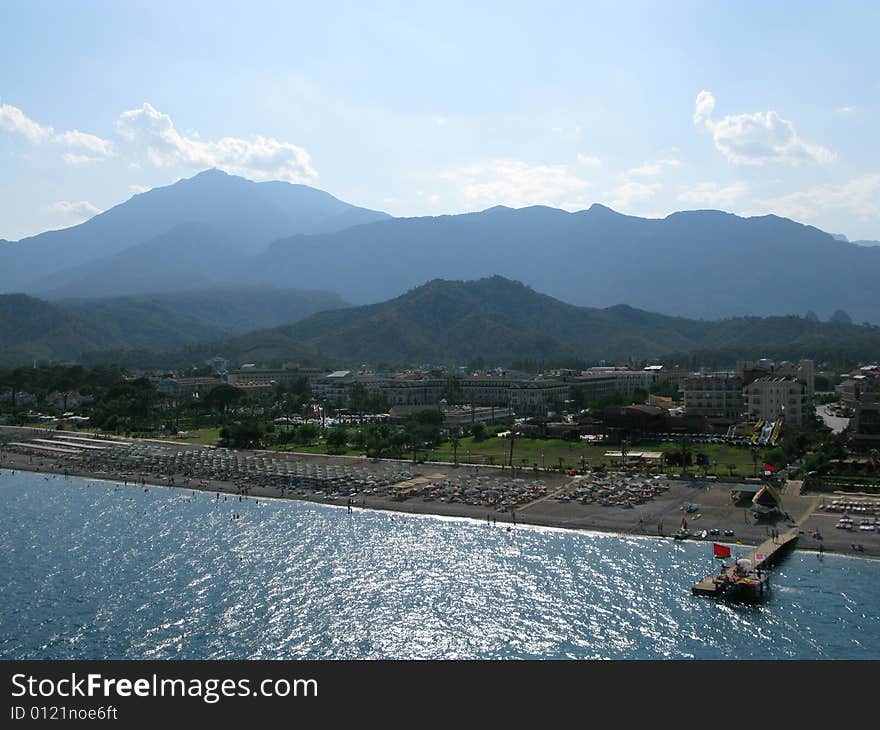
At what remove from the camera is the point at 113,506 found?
54531mm

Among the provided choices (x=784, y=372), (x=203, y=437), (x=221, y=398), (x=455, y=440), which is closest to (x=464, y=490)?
(x=455, y=440)

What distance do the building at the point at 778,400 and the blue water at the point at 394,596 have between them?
43.6 meters

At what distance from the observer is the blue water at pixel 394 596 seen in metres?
28.8

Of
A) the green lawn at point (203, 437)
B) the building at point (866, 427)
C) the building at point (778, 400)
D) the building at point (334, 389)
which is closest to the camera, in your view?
the building at point (866, 427)

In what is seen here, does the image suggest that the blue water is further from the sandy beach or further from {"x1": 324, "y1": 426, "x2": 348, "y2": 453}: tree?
{"x1": 324, "y1": 426, "x2": 348, "y2": 453}: tree

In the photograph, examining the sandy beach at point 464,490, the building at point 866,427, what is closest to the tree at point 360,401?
the sandy beach at point 464,490

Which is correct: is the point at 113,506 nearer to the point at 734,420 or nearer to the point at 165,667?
the point at 165,667

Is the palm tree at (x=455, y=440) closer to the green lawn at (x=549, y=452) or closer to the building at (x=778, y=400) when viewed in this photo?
the green lawn at (x=549, y=452)

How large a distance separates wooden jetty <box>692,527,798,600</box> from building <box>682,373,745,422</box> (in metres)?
50.0

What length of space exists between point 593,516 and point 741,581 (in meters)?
13.7

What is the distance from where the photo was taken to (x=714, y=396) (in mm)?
87188

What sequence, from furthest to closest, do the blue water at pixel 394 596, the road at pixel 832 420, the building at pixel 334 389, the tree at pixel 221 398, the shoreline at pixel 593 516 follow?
1. the building at pixel 334 389
2. the tree at pixel 221 398
3. the road at pixel 832 420
4. the shoreline at pixel 593 516
5. the blue water at pixel 394 596

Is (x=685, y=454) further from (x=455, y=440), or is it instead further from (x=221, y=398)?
(x=221, y=398)

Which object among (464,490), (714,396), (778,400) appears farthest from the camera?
(714,396)
